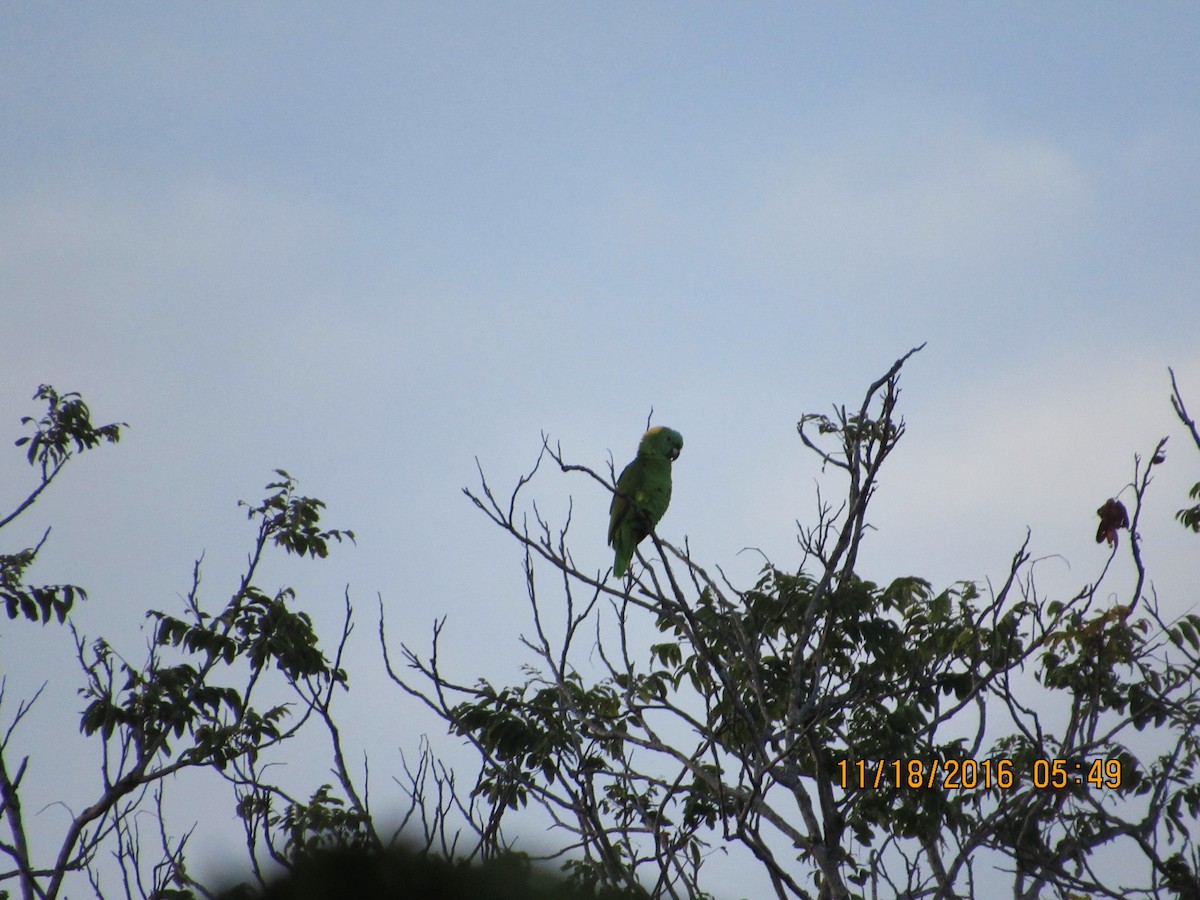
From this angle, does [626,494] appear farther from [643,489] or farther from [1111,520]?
[1111,520]

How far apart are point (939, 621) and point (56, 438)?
21.1 ft

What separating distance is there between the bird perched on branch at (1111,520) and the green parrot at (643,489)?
3543mm

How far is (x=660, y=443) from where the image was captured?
8938 mm

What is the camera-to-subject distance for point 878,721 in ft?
18.3

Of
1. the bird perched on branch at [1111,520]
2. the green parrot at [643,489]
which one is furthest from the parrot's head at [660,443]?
the bird perched on branch at [1111,520]

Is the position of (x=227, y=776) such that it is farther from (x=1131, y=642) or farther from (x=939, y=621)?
(x=1131, y=642)

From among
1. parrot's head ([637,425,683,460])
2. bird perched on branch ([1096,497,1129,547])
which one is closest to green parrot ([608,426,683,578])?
parrot's head ([637,425,683,460])

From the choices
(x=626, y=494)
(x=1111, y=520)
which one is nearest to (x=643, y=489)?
(x=626, y=494)

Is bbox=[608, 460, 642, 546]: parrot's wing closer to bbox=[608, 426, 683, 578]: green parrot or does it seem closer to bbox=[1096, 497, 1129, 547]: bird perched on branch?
bbox=[608, 426, 683, 578]: green parrot

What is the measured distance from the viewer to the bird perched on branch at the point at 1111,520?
17.6ft

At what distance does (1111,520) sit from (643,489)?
4.04 meters

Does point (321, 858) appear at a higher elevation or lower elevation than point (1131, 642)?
lower

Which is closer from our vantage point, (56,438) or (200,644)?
(200,644)

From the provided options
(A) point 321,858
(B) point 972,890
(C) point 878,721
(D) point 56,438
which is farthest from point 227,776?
(A) point 321,858
